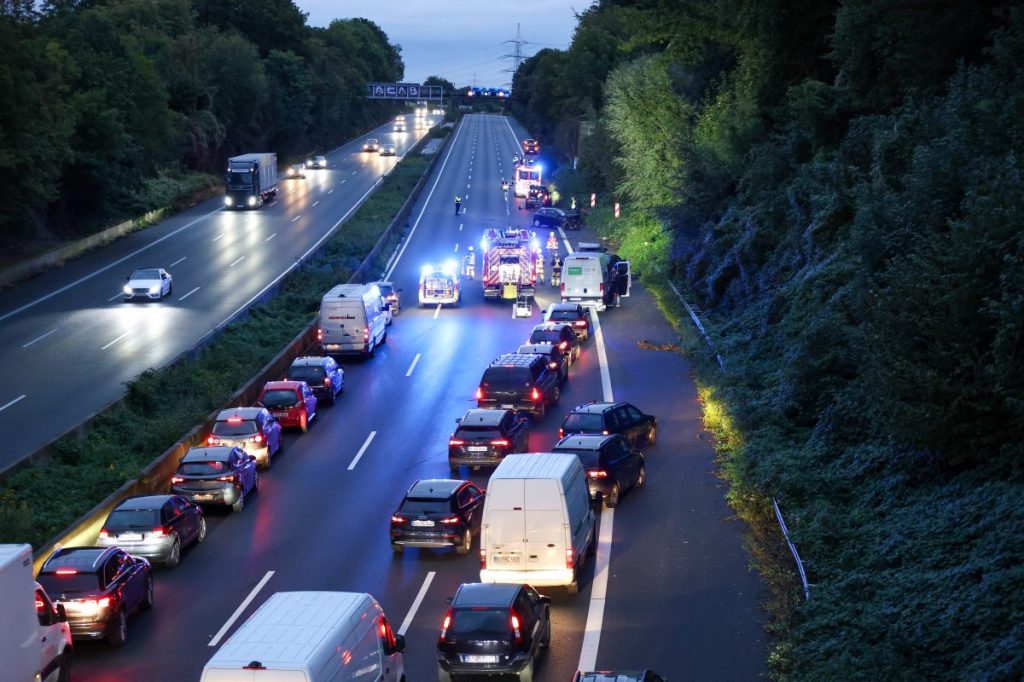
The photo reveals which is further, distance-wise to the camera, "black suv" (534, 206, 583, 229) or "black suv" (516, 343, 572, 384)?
"black suv" (534, 206, 583, 229)

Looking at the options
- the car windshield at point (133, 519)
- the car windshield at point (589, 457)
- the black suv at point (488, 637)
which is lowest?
the car windshield at point (133, 519)

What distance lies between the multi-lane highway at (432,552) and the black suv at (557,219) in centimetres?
3532

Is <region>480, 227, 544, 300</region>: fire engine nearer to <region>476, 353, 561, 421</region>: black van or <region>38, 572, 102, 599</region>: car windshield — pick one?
<region>476, 353, 561, 421</region>: black van

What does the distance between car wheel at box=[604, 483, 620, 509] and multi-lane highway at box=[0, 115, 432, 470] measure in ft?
45.9

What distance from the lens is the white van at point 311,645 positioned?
12992mm

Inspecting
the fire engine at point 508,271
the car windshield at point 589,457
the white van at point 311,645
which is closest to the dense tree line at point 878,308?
the car windshield at point 589,457

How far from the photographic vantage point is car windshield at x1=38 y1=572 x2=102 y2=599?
753 inches

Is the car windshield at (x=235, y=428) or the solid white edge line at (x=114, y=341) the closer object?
the car windshield at (x=235, y=428)

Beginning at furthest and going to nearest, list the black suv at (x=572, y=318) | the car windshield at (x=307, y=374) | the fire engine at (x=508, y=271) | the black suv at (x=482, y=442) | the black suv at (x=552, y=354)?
the fire engine at (x=508, y=271)
the black suv at (x=572, y=318)
the black suv at (x=552, y=354)
the car windshield at (x=307, y=374)
the black suv at (x=482, y=442)

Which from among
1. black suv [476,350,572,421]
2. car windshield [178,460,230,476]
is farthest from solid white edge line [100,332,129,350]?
car windshield [178,460,230,476]

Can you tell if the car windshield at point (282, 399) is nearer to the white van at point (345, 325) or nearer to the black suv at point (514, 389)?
the black suv at point (514, 389)

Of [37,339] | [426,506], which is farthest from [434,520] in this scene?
[37,339]

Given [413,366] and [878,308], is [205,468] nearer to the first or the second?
[878,308]

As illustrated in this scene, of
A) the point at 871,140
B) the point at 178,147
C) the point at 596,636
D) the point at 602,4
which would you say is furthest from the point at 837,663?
the point at 602,4
